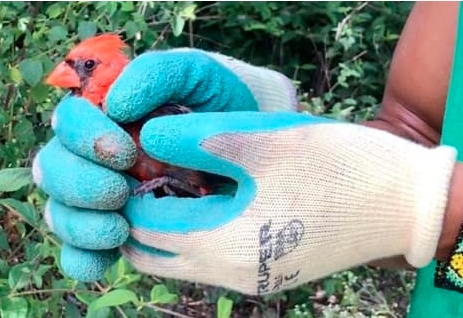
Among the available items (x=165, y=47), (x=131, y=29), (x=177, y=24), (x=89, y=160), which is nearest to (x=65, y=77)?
(x=89, y=160)

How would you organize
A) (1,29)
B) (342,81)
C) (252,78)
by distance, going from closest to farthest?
1. (252,78)
2. (1,29)
3. (342,81)

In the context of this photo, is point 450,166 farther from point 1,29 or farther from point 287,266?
point 1,29

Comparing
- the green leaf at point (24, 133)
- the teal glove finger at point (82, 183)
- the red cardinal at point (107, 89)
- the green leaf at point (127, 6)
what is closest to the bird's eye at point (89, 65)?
the red cardinal at point (107, 89)

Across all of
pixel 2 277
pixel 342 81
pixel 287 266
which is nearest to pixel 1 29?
pixel 2 277

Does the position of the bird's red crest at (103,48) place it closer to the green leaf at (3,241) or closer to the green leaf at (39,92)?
the green leaf at (39,92)

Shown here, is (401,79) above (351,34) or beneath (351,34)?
above

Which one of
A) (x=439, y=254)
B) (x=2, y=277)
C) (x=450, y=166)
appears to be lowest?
(x=2, y=277)

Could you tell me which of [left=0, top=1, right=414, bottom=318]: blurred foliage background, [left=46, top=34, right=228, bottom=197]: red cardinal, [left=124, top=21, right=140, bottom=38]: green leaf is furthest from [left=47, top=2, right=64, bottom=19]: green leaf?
[left=46, top=34, right=228, bottom=197]: red cardinal

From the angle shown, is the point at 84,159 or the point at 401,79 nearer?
the point at 84,159
